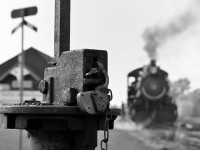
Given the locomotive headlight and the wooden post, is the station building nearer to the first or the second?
the locomotive headlight

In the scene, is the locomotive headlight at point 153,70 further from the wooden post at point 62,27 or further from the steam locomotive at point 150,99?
the wooden post at point 62,27

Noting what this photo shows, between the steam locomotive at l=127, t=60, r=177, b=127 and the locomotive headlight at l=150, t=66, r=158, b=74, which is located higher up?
the locomotive headlight at l=150, t=66, r=158, b=74

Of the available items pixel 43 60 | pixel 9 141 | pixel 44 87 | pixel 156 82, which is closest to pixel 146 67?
pixel 156 82

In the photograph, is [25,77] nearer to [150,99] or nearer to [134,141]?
[150,99]

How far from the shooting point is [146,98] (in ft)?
88.3

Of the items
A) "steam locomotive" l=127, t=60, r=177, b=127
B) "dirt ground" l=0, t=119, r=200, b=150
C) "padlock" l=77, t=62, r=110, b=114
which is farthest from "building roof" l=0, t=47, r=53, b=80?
"padlock" l=77, t=62, r=110, b=114

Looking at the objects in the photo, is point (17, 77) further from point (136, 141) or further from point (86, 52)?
point (86, 52)

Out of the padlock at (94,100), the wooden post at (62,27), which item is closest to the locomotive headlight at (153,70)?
the wooden post at (62,27)

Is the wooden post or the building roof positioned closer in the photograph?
the wooden post

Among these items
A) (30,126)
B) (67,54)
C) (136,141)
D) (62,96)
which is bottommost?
(136,141)

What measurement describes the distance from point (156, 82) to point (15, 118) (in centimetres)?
2300

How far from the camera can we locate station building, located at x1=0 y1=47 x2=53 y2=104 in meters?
29.9

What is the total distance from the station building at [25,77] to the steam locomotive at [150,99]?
6764 mm

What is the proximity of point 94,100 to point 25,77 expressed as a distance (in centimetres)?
2693
